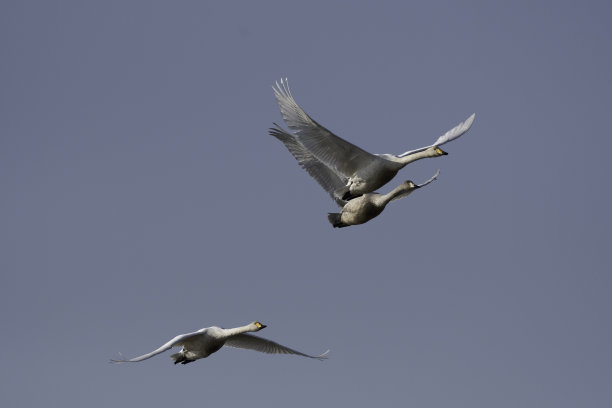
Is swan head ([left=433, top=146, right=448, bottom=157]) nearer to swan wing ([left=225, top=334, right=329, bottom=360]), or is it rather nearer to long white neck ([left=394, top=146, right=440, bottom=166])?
long white neck ([left=394, top=146, right=440, bottom=166])

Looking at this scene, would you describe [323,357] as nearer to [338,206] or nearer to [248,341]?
[248,341]

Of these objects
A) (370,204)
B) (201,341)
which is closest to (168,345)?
(201,341)

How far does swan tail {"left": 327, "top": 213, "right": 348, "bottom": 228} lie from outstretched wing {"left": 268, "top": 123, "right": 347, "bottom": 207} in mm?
580

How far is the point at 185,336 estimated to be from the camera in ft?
134

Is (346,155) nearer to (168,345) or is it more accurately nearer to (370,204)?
(370,204)

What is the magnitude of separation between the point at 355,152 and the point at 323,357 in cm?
1002

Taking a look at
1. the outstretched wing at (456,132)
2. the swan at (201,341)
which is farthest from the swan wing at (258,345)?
the outstretched wing at (456,132)

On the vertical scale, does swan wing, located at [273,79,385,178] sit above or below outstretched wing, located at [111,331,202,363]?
above

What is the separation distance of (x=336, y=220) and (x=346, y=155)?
3275mm

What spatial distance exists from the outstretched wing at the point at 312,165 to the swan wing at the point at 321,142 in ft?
9.09

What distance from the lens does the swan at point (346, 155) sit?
38250mm

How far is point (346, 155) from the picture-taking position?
128ft

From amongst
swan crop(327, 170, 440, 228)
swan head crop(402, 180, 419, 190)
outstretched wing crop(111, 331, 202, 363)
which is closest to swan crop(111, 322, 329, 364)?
outstretched wing crop(111, 331, 202, 363)

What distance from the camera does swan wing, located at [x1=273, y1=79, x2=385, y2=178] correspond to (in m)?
38.2
